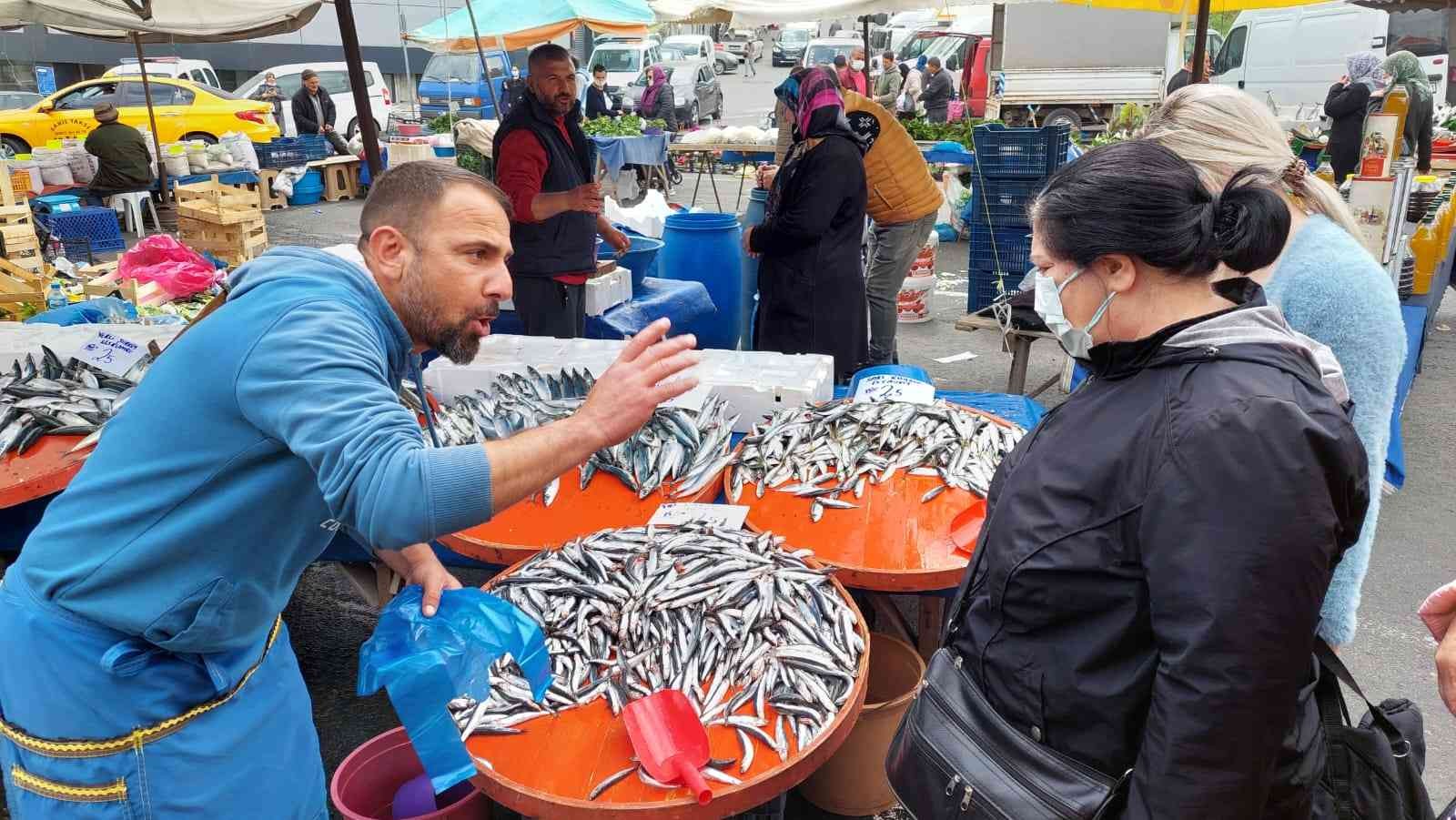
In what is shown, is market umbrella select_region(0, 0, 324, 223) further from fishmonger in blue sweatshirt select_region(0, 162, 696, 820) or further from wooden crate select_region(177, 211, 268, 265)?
fishmonger in blue sweatshirt select_region(0, 162, 696, 820)

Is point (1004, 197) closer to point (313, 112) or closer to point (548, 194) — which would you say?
point (548, 194)

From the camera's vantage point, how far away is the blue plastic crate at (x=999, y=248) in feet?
26.8

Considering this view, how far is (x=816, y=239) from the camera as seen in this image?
5.60 metres

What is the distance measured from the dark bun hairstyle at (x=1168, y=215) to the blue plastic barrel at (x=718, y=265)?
602cm

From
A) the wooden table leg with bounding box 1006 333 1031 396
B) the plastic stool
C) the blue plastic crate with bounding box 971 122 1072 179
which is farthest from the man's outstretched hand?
the plastic stool

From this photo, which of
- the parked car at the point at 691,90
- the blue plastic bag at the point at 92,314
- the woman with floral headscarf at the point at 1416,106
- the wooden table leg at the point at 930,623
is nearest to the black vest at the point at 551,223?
the blue plastic bag at the point at 92,314

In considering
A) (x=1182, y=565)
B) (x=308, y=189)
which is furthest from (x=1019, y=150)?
(x=308, y=189)

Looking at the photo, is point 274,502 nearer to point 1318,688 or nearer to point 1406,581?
point 1318,688

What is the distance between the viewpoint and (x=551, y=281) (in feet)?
19.6

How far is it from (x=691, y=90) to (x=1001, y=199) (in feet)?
57.3

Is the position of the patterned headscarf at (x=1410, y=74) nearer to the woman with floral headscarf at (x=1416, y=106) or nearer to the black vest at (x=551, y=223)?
the woman with floral headscarf at (x=1416, y=106)

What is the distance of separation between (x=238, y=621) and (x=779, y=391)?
279cm

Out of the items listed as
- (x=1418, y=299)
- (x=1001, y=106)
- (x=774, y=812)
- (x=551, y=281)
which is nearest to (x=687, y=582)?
(x=774, y=812)

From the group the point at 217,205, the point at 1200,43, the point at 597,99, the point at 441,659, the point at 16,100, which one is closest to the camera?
the point at 441,659
